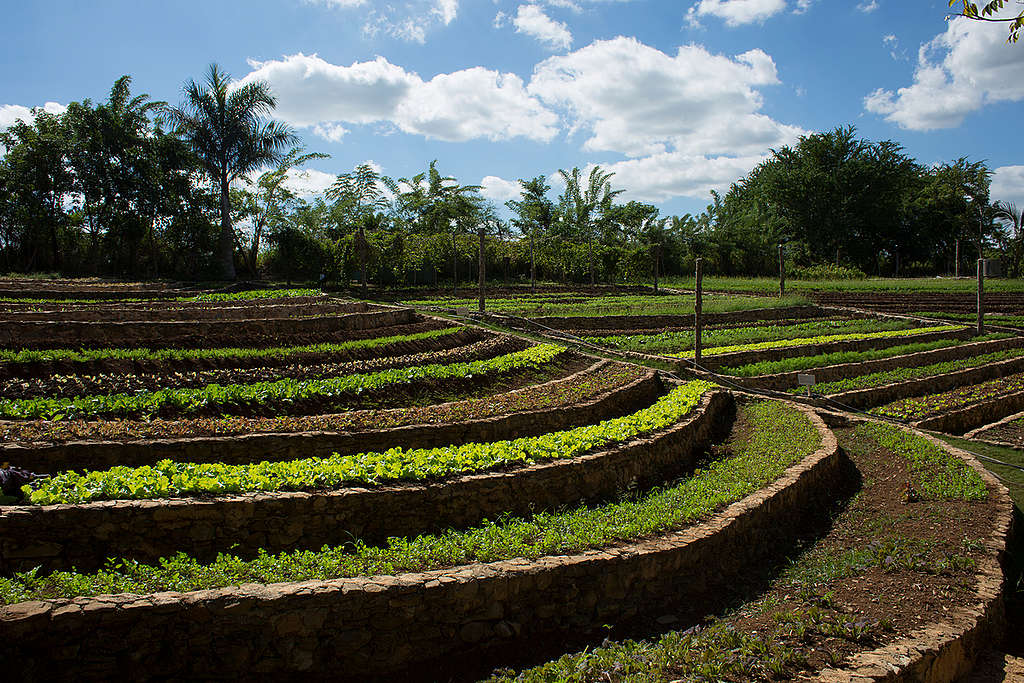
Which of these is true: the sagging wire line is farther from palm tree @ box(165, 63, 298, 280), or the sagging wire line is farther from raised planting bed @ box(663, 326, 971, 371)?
palm tree @ box(165, 63, 298, 280)

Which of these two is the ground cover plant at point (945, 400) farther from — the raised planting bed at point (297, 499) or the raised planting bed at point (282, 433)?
the raised planting bed at point (297, 499)

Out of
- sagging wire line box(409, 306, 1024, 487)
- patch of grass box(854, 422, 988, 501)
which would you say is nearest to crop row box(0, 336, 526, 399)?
sagging wire line box(409, 306, 1024, 487)

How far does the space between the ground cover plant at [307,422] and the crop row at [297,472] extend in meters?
0.97

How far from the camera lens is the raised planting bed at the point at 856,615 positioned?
566 centimetres

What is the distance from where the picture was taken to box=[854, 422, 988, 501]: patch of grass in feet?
35.1

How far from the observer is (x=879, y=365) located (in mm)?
21812

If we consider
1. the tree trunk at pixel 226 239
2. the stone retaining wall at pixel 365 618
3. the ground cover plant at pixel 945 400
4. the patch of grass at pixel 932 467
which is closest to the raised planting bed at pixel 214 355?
the stone retaining wall at pixel 365 618

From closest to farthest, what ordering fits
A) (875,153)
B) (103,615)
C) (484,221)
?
(103,615)
(484,221)
(875,153)

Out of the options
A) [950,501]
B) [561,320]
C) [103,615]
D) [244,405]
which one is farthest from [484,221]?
[103,615]

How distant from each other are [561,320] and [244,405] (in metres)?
15.2

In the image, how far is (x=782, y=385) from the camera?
1962 centimetres

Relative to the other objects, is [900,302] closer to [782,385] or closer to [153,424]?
[782,385]

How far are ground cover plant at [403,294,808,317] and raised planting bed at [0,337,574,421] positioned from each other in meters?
10.2

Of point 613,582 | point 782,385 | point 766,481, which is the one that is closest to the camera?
point 613,582
